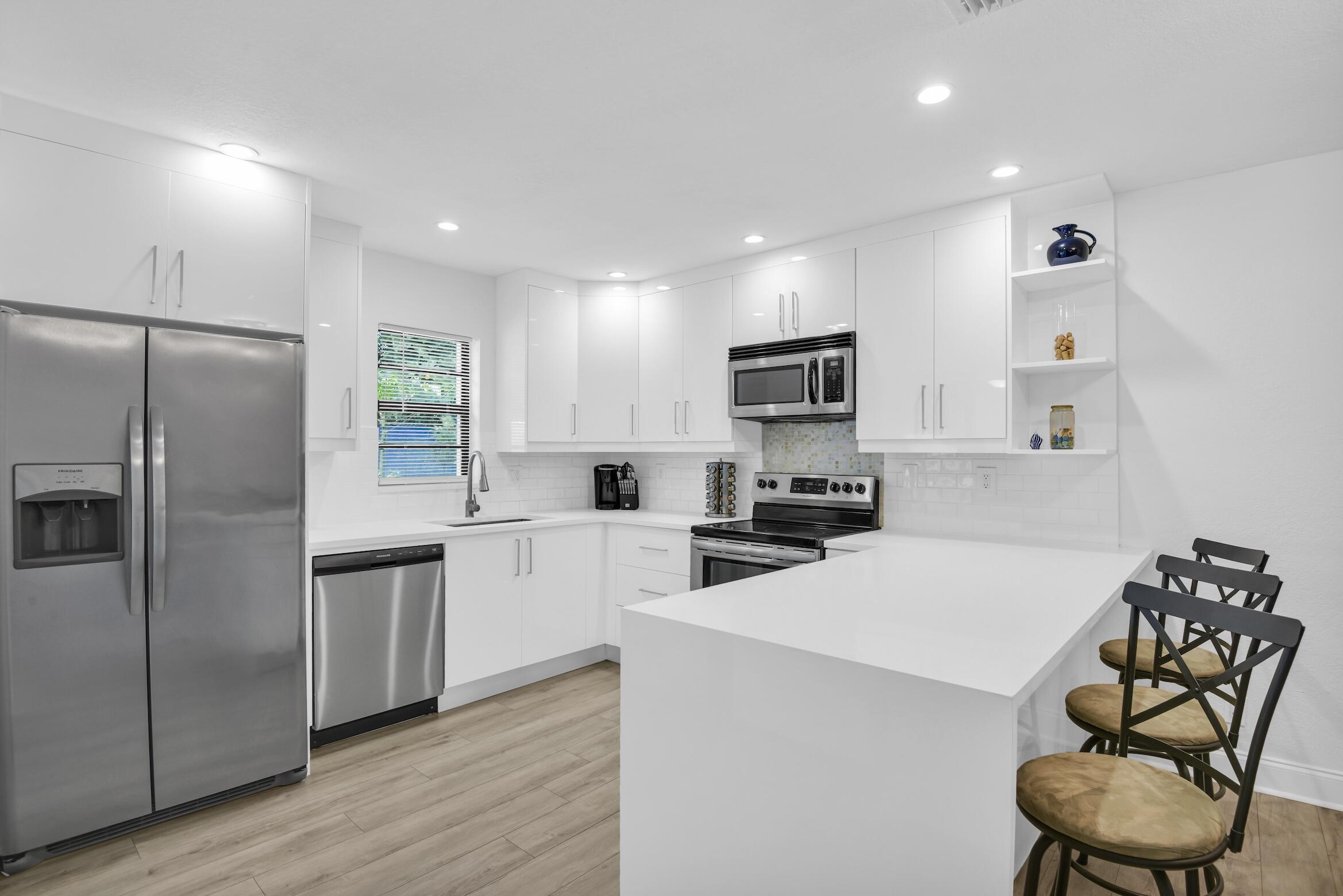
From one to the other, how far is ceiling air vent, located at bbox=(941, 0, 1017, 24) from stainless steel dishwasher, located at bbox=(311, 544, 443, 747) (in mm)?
3067

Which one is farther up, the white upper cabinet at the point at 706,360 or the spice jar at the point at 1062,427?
the white upper cabinet at the point at 706,360

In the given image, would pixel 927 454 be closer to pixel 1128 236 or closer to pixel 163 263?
pixel 1128 236

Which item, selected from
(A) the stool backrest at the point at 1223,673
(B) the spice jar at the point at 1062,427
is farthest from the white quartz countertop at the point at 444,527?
(A) the stool backrest at the point at 1223,673

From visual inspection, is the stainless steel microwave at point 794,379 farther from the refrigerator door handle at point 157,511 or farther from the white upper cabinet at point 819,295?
the refrigerator door handle at point 157,511

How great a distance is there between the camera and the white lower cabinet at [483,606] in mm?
3584

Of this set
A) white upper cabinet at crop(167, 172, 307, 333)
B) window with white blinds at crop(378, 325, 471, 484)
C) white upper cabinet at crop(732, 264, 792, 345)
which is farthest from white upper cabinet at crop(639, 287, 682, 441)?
white upper cabinet at crop(167, 172, 307, 333)

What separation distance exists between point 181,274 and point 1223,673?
345cm

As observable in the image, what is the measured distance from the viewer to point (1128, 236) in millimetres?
3117

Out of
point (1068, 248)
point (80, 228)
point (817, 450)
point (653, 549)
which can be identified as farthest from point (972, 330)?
point (80, 228)

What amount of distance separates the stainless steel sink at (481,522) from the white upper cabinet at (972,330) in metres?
2.39

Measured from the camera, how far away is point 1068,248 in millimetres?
3014

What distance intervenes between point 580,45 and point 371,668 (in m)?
2.81

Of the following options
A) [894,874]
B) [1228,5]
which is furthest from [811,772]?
[1228,5]

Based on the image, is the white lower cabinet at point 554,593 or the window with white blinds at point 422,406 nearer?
the white lower cabinet at point 554,593
